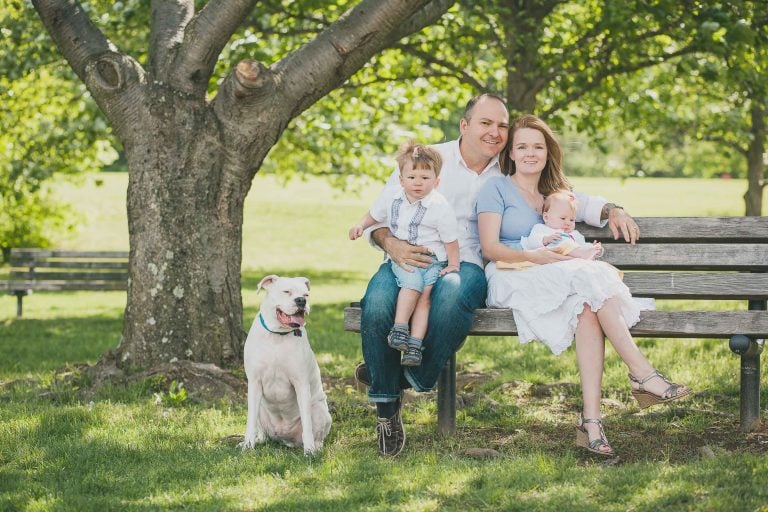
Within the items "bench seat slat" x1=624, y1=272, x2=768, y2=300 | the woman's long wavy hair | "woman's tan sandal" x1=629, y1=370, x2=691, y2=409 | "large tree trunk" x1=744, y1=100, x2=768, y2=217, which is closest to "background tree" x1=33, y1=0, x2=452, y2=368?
the woman's long wavy hair

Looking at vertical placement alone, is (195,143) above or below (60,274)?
above

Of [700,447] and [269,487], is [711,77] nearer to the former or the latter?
[700,447]

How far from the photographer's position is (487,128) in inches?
225

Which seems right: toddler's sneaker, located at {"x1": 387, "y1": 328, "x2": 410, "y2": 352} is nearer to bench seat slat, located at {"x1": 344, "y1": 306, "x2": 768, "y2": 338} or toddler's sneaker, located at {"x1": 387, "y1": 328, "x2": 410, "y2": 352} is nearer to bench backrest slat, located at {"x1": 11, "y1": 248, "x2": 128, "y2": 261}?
bench seat slat, located at {"x1": 344, "y1": 306, "x2": 768, "y2": 338}

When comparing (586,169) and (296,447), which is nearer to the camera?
(296,447)

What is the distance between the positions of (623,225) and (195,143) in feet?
10.5

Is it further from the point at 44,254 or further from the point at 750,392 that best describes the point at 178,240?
the point at 44,254

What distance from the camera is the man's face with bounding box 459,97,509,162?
5.71m

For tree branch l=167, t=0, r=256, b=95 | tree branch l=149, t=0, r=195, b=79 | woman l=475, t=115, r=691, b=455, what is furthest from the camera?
tree branch l=149, t=0, r=195, b=79

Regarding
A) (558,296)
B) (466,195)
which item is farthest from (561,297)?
(466,195)

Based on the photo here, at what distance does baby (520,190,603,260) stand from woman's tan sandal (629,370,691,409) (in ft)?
2.52

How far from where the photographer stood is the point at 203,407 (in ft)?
21.1

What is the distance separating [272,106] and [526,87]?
18.7ft

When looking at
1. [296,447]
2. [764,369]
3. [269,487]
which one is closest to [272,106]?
[296,447]
